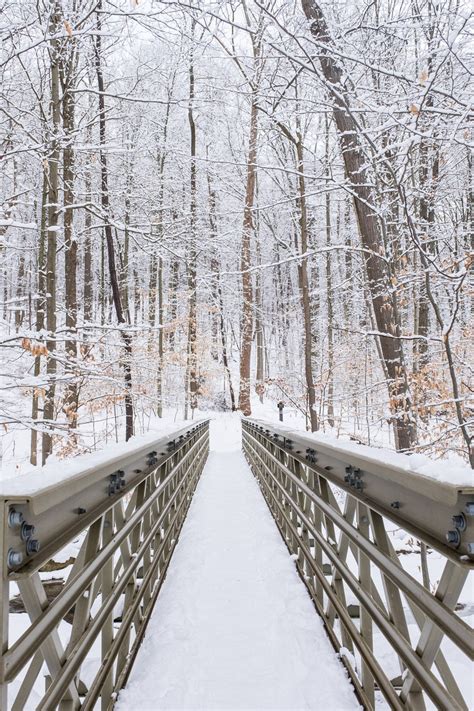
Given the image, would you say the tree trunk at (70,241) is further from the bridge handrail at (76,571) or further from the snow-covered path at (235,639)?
the bridge handrail at (76,571)

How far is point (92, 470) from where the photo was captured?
6.23ft

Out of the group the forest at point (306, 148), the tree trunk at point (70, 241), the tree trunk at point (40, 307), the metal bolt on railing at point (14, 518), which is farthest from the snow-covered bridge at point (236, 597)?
the tree trunk at point (40, 307)

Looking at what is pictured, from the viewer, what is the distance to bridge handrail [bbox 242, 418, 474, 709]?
1.32 m

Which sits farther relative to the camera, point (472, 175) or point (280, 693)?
point (472, 175)

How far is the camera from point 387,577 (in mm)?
1771

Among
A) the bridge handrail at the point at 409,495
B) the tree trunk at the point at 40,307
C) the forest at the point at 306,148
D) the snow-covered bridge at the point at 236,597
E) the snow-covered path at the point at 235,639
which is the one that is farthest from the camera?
the tree trunk at the point at 40,307

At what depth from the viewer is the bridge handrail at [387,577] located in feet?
4.33

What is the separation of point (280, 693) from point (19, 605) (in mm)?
3348

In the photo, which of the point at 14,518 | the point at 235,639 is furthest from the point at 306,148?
the point at 14,518

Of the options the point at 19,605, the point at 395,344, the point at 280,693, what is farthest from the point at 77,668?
the point at 395,344

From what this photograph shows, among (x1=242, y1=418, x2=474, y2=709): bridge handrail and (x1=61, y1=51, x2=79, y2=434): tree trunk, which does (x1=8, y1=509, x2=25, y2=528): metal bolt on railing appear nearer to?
(x1=242, y1=418, x2=474, y2=709): bridge handrail

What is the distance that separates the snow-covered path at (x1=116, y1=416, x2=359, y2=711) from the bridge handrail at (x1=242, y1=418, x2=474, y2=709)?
17 centimetres

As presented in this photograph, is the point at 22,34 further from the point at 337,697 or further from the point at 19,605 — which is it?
the point at 337,697

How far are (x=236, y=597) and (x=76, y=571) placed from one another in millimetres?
1838
